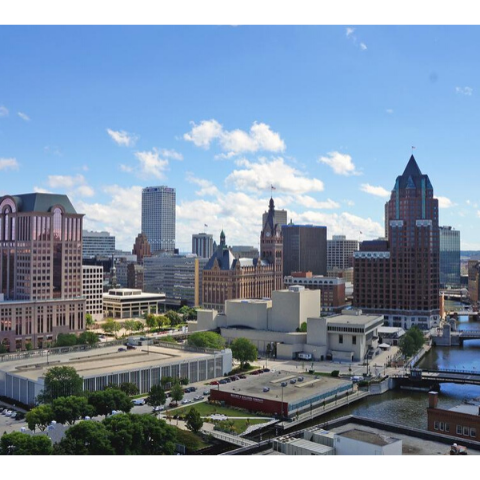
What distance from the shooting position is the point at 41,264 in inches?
3573

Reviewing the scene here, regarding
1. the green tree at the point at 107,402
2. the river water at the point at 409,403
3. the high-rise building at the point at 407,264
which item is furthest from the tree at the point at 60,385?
the high-rise building at the point at 407,264

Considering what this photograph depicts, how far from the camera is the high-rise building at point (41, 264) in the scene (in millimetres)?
89000

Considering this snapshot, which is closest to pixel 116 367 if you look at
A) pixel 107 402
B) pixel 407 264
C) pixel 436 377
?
pixel 107 402

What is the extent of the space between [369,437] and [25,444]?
19345mm

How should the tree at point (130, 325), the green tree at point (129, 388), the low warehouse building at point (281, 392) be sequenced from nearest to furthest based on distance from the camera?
the low warehouse building at point (281, 392) < the green tree at point (129, 388) < the tree at point (130, 325)

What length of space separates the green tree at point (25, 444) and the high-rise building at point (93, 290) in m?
86.6

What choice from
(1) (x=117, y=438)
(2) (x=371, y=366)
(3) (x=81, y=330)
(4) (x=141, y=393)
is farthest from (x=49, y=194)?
(1) (x=117, y=438)

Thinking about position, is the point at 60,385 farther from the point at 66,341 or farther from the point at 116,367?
the point at 66,341

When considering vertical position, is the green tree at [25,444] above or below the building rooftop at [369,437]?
below

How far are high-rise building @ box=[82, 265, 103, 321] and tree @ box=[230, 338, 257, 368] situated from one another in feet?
177

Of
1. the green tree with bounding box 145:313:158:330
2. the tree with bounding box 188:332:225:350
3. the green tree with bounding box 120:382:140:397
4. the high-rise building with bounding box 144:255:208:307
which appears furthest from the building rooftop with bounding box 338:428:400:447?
the high-rise building with bounding box 144:255:208:307

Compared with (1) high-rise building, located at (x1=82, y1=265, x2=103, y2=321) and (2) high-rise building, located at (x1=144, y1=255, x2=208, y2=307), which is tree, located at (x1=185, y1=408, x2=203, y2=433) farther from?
(2) high-rise building, located at (x1=144, y1=255, x2=208, y2=307)

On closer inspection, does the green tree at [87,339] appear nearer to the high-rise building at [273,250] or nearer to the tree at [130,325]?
the tree at [130,325]

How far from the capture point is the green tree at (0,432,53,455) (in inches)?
1320
